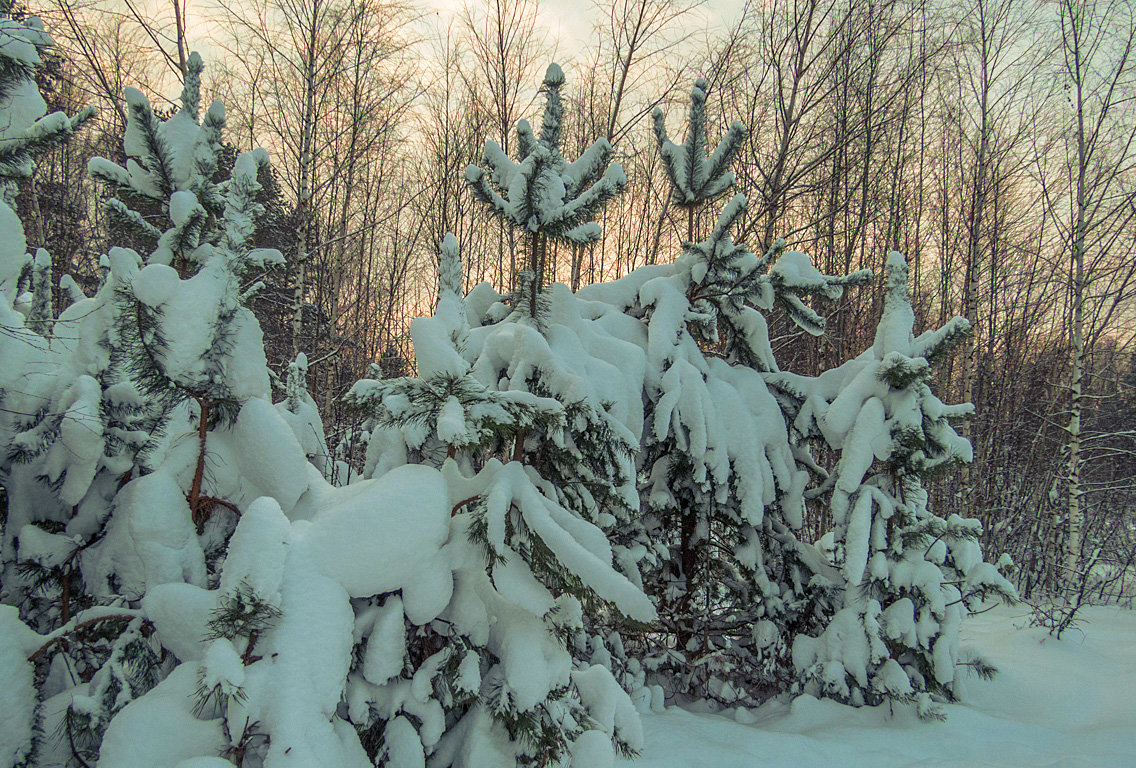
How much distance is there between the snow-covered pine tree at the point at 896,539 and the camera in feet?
10.5

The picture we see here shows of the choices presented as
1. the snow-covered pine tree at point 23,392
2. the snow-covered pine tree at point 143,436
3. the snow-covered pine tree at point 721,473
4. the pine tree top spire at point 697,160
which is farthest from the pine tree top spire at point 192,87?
the pine tree top spire at point 697,160

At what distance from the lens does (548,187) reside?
2.61 meters

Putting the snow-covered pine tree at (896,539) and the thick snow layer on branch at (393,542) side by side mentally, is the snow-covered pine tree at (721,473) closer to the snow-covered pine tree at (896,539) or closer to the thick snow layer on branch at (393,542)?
the snow-covered pine tree at (896,539)

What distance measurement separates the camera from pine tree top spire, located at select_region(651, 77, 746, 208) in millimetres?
3771

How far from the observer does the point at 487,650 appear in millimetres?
1700

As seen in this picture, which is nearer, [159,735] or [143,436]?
[159,735]

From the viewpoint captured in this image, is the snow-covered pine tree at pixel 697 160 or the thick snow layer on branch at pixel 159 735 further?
the snow-covered pine tree at pixel 697 160

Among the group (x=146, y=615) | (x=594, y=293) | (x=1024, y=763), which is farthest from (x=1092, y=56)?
(x=146, y=615)

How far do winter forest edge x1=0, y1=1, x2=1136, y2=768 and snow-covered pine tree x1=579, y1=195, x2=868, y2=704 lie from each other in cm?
3

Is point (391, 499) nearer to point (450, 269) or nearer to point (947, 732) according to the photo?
point (450, 269)

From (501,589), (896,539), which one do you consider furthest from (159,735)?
(896,539)

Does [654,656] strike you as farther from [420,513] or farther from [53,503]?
[53,503]

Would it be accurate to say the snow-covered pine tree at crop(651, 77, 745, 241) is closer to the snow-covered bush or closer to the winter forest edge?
the winter forest edge

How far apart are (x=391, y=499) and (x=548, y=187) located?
170cm
